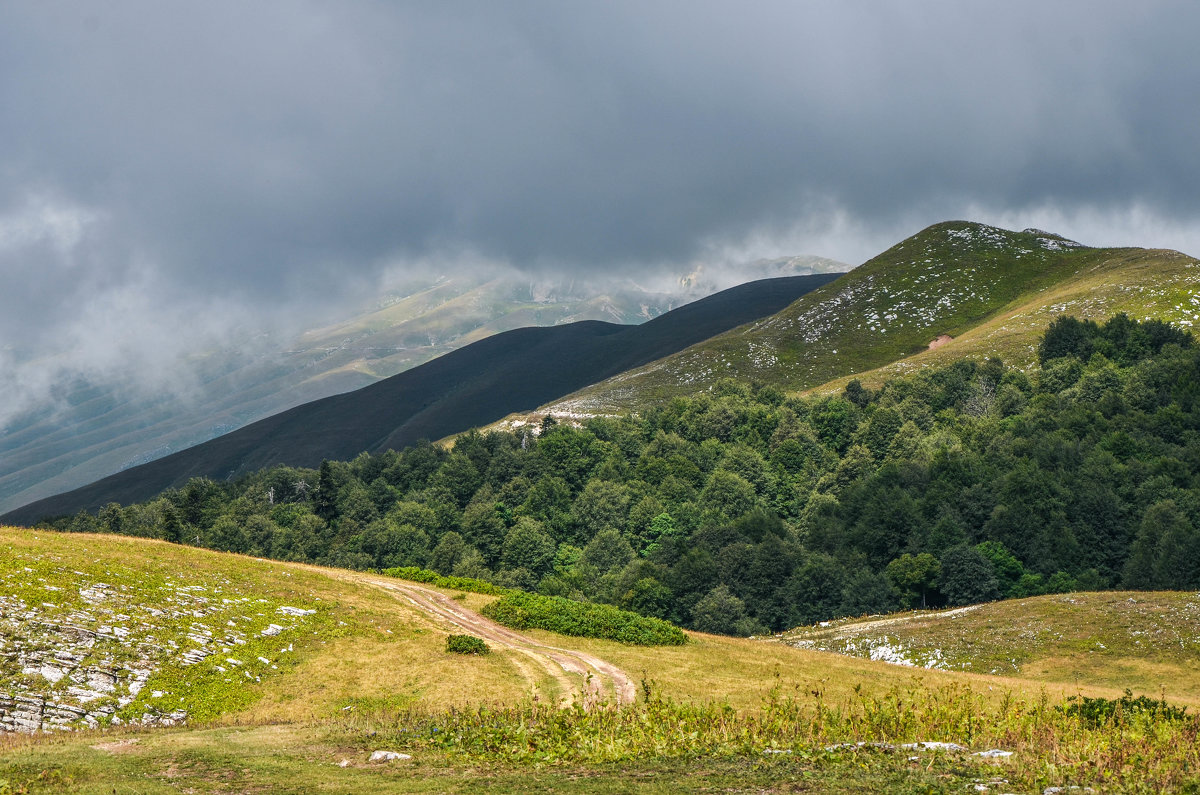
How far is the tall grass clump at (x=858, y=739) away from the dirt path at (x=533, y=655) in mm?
4188

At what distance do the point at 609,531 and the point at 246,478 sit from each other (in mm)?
94379

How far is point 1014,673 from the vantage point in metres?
48.7

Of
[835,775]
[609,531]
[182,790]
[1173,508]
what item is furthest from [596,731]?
[609,531]

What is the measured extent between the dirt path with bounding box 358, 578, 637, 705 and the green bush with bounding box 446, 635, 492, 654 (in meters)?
1.50

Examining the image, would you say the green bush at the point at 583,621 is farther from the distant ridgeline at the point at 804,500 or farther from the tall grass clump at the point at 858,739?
the distant ridgeline at the point at 804,500

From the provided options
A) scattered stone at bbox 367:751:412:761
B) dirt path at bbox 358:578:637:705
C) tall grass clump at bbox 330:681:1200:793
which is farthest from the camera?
dirt path at bbox 358:578:637:705

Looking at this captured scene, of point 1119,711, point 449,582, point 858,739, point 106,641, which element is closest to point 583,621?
point 449,582

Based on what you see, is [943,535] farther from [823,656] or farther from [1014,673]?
[823,656]

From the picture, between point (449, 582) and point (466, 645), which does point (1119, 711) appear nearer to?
point (466, 645)

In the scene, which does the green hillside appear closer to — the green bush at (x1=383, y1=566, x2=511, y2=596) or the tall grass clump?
the green bush at (x1=383, y1=566, x2=511, y2=596)

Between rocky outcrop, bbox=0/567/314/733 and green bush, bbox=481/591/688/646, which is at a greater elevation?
rocky outcrop, bbox=0/567/314/733

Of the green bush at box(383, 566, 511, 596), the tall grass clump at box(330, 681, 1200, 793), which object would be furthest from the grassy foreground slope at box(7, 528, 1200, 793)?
the green bush at box(383, 566, 511, 596)

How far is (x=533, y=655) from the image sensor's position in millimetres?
39219

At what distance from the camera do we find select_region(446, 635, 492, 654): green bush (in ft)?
127
